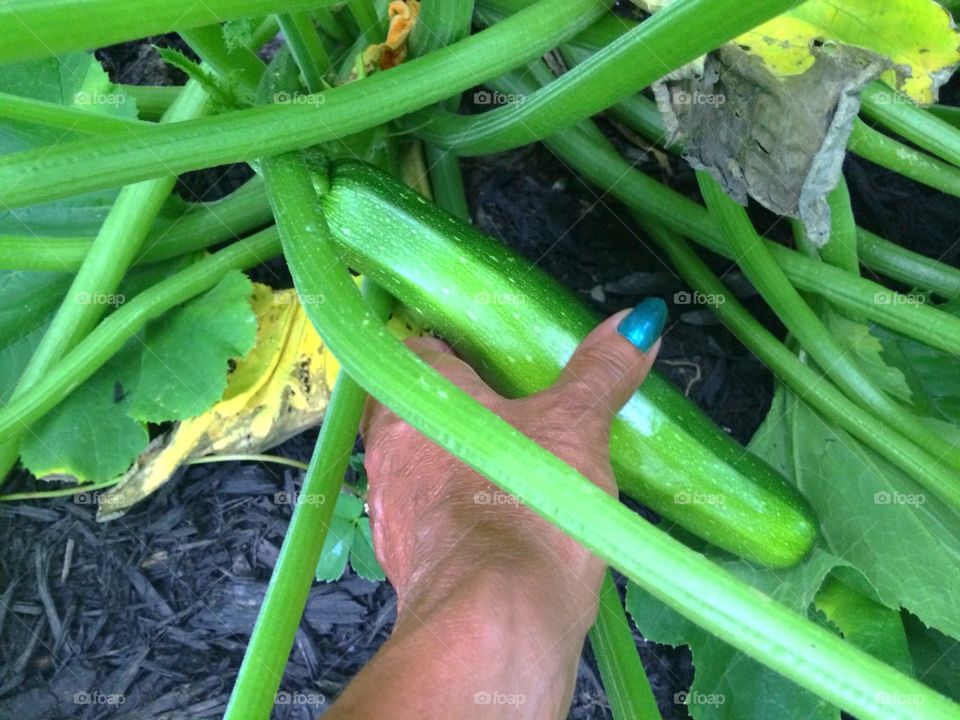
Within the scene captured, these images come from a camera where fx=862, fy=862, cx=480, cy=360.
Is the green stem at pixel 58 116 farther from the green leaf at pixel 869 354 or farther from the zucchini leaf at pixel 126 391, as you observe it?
the green leaf at pixel 869 354

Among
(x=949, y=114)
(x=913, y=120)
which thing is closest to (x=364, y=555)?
(x=913, y=120)

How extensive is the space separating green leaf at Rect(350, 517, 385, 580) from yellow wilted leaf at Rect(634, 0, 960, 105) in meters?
1.06

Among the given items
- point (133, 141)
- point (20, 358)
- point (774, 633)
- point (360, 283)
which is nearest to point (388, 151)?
point (360, 283)

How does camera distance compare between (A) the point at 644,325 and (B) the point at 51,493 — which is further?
(B) the point at 51,493

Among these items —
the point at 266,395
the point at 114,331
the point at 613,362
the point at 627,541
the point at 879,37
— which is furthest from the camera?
the point at 266,395

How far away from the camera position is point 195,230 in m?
1.59

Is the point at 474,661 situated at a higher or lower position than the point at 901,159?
lower

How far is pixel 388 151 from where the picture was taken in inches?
62.4

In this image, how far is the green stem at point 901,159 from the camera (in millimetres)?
1356

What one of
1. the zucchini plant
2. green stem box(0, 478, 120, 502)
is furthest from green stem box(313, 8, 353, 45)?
green stem box(0, 478, 120, 502)

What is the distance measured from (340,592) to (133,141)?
1028 mm

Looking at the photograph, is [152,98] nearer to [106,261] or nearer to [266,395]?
[106,261]

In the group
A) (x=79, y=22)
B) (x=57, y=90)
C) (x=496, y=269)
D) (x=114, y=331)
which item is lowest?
(x=114, y=331)

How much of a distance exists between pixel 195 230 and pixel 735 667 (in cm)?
121
